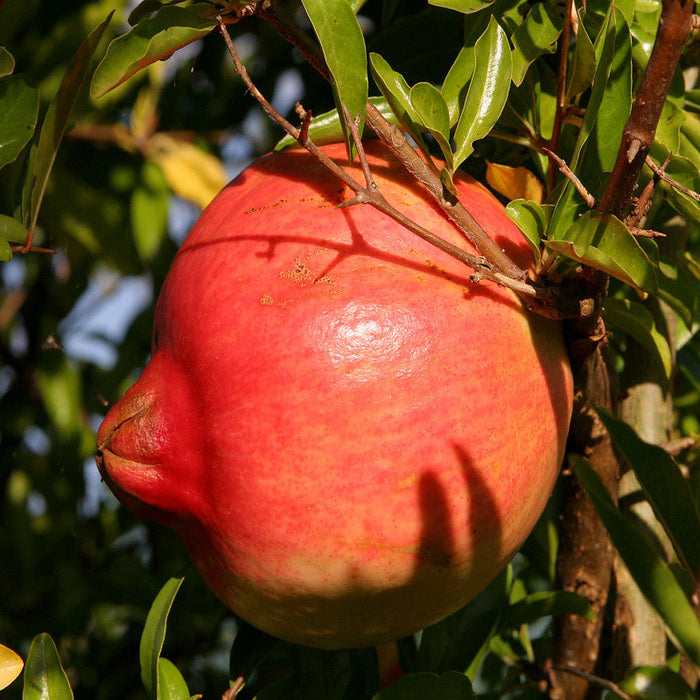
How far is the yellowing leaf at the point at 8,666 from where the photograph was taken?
2.59ft

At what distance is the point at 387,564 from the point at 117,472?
0.28 metres

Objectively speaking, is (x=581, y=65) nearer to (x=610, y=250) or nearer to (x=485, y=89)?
(x=485, y=89)

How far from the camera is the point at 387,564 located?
73cm

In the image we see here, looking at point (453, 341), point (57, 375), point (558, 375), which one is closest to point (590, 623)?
point (558, 375)

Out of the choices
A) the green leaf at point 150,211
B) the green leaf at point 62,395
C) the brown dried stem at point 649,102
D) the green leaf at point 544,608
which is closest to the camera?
the brown dried stem at point 649,102

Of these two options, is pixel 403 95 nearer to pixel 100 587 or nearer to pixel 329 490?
pixel 329 490

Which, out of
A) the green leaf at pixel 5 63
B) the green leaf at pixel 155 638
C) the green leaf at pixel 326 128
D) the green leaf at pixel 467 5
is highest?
the green leaf at pixel 5 63

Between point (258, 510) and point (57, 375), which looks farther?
point (57, 375)

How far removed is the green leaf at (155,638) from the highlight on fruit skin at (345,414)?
0.09 m

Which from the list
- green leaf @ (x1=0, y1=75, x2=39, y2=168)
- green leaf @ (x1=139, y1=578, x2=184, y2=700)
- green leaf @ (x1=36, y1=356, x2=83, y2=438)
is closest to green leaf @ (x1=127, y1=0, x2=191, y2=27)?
green leaf @ (x1=0, y1=75, x2=39, y2=168)

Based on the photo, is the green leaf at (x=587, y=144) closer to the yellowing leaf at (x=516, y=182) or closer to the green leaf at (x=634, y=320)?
the yellowing leaf at (x=516, y=182)

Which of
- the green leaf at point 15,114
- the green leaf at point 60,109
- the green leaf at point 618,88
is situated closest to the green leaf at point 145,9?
the green leaf at point 60,109

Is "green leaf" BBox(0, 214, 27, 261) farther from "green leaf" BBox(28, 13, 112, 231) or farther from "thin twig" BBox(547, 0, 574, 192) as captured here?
"thin twig" BBox(547, 0, 574, 192)

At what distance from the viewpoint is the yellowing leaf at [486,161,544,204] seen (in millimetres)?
876
